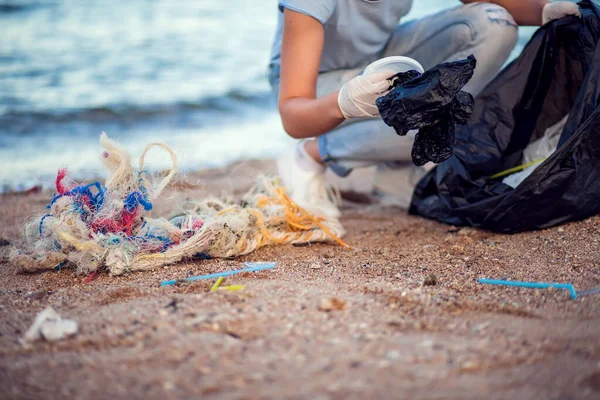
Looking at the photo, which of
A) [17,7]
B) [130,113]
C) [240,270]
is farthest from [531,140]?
[17,7]

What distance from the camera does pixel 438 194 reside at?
6.85 feet

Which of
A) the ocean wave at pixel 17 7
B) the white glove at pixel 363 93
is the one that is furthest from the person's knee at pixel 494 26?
the ocean wave at pixel 17 7

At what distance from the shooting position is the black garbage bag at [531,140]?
5.59 feet

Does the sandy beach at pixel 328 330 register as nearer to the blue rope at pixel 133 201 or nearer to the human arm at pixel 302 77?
the blue rope at pixel 133 201

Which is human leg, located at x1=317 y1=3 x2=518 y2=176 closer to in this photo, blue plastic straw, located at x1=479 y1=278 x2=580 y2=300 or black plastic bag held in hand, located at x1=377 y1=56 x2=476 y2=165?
black plastic bag held in hand, located at x1=377 y1=56 x2=476 y2=165

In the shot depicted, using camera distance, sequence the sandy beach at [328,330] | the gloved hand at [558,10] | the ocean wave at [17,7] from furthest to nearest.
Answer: the ocean wave at [17,7], the gloved hand at [558,10], the sandy beach at [328,330]

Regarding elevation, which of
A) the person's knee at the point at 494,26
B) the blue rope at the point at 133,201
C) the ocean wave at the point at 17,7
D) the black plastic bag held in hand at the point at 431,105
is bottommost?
the blue rope at the point at 133,201

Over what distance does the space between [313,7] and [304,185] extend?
0.72 meters

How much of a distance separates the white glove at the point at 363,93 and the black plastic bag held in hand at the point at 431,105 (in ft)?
0.13

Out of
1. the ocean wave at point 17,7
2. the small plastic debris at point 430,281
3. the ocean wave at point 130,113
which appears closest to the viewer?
the small plastic debris at point 430,281

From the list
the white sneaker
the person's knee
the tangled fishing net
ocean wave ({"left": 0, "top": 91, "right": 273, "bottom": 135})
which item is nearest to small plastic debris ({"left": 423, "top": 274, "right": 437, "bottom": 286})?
the tangled fishing net

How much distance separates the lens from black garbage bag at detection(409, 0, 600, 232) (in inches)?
67.1

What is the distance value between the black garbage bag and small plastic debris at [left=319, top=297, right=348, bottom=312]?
81 centimetres

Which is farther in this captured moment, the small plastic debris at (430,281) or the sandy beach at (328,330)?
the small plastic debris at (430,281)
